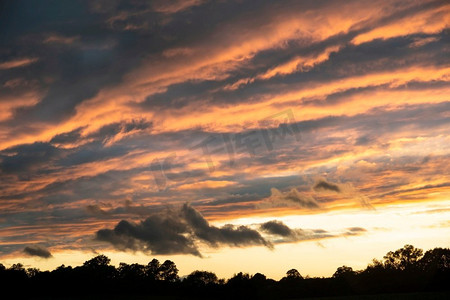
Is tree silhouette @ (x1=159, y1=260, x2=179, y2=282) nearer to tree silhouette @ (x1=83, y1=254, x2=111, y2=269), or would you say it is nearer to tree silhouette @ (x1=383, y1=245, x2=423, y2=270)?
tree silhouette @ (x1=83, y1=254, x2=111, y2=269)

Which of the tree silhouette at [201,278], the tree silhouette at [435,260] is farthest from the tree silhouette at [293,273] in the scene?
the tree silhouette at [435,260]

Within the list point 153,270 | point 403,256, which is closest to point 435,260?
point 403,256

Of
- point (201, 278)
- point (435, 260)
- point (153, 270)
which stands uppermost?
point (153, 270)

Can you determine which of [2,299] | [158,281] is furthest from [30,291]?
[158,281]

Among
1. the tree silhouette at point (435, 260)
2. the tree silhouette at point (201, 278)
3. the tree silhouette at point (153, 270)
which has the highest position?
the tree silhouette at point (153, 270)

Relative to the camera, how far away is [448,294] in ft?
308

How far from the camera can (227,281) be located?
149 metres

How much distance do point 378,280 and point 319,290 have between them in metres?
17.9

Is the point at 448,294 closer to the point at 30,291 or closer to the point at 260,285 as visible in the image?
the point at 260,285

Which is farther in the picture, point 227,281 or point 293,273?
point 293,273

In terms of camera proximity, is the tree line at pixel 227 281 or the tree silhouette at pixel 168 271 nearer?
the tree line at pixel 227 281

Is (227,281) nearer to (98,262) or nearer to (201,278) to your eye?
(201,278)

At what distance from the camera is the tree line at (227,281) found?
126 m

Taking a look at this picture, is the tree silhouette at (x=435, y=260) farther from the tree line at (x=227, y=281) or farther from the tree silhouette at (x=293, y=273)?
the tree silhouette at (x=293, y=273)
